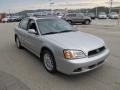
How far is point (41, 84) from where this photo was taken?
4.13m

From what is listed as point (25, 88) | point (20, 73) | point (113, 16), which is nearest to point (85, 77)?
point (25, 88)

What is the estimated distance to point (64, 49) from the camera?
4090 millimetres

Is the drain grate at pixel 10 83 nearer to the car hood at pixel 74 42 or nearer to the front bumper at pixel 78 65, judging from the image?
the front bumper at pixel 78 65

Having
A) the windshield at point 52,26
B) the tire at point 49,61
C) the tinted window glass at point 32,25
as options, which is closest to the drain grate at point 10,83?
the tire at point 49,61

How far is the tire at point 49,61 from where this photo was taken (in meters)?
4.51

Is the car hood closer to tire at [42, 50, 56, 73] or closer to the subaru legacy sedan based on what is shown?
the subaru legacy sedan

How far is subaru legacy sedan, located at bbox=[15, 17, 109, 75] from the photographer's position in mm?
4012

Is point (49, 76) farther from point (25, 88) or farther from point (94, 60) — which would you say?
point (94, 60)

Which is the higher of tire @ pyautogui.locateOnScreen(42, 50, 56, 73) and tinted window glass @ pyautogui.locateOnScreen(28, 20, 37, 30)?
tinted window glass @ pyautogui.locateOnScreen(28, 20, 37, 30)

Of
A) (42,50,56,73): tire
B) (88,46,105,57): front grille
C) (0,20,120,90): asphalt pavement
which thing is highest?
(88,46,105,57): front grille

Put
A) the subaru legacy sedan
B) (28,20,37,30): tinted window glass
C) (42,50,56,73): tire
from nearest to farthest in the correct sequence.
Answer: the subaru legacy sedan, (42,50,56,73): tire, (28,20,37,30): tinted window glass

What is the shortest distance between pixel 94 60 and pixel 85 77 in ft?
1.97

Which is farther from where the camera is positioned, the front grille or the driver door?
the driver door

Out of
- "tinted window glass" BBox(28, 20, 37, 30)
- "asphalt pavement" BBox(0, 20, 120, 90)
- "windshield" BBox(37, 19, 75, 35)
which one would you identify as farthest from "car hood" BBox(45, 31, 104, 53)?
"tinted window glass" BBox(28, 20, 37, 30)
